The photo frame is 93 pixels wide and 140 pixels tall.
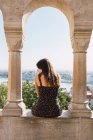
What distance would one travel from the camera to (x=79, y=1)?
683 cm

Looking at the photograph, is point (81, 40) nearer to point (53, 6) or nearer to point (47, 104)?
point (53, 6)

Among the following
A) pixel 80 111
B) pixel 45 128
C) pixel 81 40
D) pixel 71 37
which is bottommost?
pixel 45 128

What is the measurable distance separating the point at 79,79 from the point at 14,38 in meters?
1.64

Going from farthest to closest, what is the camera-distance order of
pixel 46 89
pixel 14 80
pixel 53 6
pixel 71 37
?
pixel 53 6
pixel 71 37
pixel 14 80
pixel 46 89

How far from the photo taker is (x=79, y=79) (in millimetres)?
6980

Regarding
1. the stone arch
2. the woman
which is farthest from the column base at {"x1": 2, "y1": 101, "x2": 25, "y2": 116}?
the stone arch

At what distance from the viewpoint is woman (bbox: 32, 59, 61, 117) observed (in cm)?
675

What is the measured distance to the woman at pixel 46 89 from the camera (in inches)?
266

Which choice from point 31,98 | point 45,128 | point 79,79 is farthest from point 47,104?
point 31,98

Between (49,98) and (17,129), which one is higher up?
(49,98)

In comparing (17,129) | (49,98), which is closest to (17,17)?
(49,98)

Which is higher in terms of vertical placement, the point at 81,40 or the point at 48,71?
the point at 81,40

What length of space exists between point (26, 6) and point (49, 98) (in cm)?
201

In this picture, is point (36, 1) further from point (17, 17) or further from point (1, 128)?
point (1, 128)
